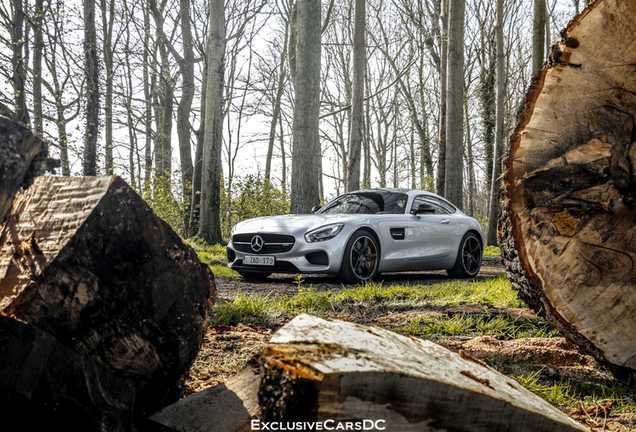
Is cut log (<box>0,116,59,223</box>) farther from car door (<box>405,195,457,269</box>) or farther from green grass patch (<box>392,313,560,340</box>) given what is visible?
car door (<box>405,195,457,269</box>)

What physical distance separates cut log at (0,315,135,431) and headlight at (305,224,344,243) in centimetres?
472

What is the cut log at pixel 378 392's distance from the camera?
1.14 m

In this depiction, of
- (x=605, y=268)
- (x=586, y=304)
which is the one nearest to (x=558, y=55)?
(x=605, y=268)

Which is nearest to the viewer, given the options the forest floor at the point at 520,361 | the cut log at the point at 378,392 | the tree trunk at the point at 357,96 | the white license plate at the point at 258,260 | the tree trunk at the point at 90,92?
the cut log at the point at 378,392

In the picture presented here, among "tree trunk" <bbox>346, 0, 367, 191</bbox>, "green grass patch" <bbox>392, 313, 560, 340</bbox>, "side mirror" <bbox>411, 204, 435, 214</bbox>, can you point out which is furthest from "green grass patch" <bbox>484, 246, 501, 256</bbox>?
"green grass patch" <bbox>392, 313, 560, 340</bbox>

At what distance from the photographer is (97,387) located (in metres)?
1.48

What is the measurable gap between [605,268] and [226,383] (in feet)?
6.11

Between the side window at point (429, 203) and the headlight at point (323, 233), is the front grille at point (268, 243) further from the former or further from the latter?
the side window at point (429, 203)

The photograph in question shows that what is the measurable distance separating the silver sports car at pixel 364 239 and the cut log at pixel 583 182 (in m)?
3.85

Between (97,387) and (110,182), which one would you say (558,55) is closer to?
(110,182)

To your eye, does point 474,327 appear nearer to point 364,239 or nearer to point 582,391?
point 582,391

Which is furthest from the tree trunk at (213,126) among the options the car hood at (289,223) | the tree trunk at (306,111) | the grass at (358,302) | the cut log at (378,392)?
the cut log at (378,392)

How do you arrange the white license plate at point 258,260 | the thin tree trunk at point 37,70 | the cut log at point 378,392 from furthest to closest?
the thin tree trunk at point 37,70 → the white license plate at point 258,260 → the cut log at point 378,392

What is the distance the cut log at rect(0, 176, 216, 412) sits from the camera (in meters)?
1.56
